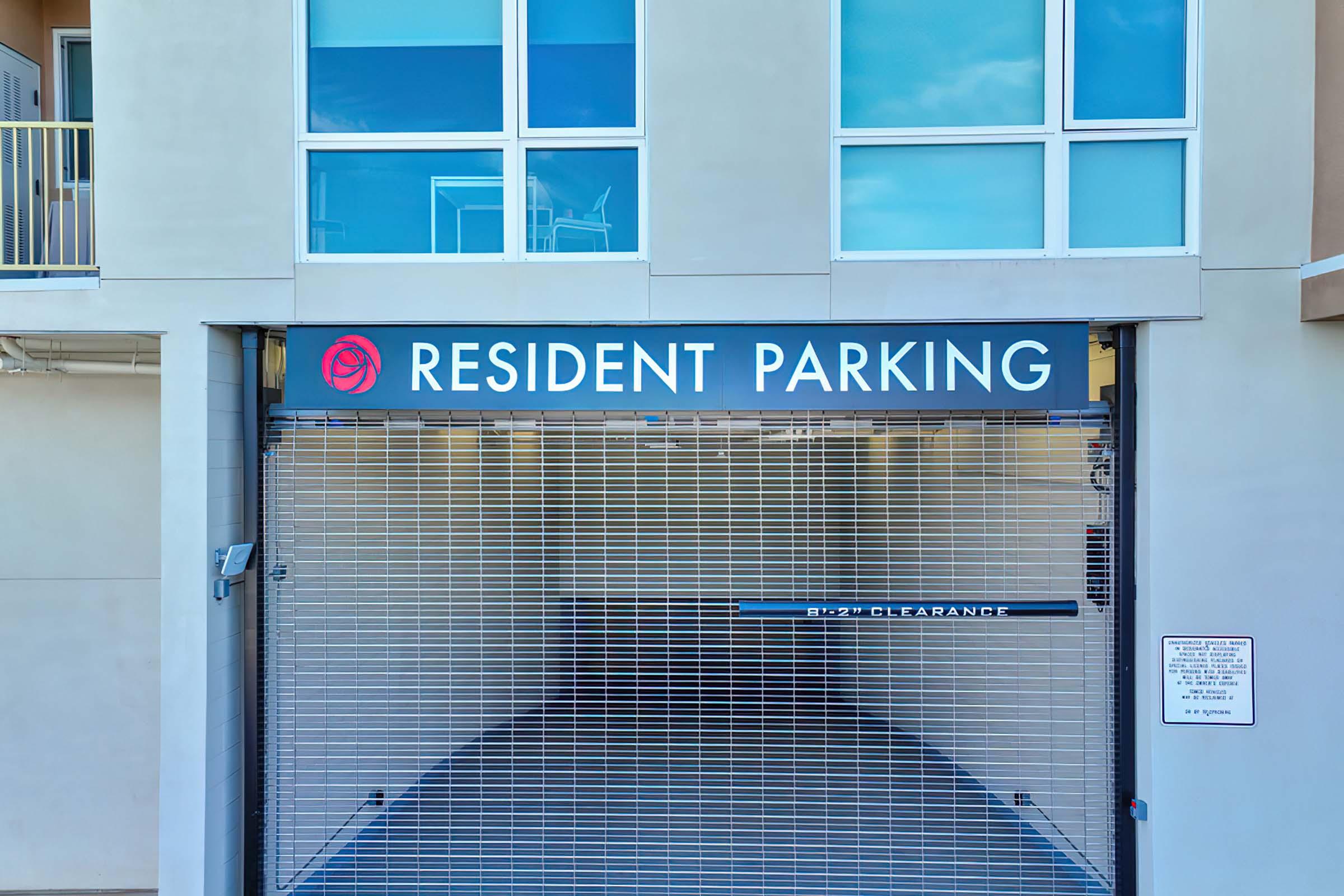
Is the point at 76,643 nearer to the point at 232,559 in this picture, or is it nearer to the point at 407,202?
the point at 232,559

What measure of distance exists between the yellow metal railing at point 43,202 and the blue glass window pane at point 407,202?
6.01ft

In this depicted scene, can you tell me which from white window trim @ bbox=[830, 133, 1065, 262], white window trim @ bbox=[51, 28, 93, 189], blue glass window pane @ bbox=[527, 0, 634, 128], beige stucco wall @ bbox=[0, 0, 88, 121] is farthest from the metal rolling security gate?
beige stucco wall @ bbox=[0, 0, 88, 121]

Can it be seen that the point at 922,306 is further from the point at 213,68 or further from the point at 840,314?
the point at 213,68

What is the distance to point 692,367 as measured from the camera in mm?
4422

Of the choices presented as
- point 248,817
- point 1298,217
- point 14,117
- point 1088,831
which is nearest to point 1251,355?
point 1298,217

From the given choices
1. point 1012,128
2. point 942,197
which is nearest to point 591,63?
point 942,197

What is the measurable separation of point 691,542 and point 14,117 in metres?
5.85

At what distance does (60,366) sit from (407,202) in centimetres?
279

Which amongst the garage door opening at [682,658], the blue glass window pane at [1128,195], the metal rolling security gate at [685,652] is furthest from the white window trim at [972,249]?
the garage door opening at [682,658]

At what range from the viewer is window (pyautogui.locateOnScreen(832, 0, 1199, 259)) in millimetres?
4430

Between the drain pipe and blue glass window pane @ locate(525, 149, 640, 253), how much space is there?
3015 millimetres

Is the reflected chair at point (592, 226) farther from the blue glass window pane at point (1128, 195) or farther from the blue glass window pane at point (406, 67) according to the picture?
the blue glass window pane at point (1128, 195)

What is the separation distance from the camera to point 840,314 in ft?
14.4

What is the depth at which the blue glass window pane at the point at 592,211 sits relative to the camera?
14.9ft
